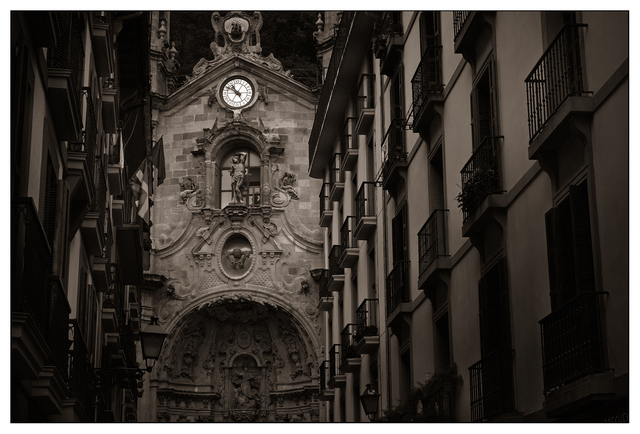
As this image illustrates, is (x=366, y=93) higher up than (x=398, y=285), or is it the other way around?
(x=366, y=93)

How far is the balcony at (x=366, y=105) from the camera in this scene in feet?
71.2

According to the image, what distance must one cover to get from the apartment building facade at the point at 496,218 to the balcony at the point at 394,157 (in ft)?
0.14

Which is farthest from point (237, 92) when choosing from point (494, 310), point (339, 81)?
point (494, 310)

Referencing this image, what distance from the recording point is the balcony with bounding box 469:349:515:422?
11586mm

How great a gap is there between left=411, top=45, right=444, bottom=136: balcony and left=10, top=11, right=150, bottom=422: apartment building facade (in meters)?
4.78

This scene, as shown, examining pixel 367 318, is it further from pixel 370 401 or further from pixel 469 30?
pixel 469 30

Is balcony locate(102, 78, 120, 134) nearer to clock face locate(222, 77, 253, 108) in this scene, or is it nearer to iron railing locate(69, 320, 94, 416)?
iron railing locate(69, 320, 94, 416)

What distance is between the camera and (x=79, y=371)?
561 inches

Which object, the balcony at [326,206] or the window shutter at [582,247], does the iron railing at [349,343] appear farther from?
the window shutter at [582,247]

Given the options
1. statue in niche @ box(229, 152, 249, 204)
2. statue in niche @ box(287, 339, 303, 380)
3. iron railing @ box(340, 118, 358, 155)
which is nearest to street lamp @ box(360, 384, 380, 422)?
iron railing @ box(340, 118, 358, 155)

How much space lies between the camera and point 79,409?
13016 millimetres

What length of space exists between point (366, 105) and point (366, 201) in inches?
89.0

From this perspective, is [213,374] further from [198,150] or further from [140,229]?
[140,229]

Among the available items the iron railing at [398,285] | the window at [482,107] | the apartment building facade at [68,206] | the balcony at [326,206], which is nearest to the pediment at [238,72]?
the balcony at [326,206]
